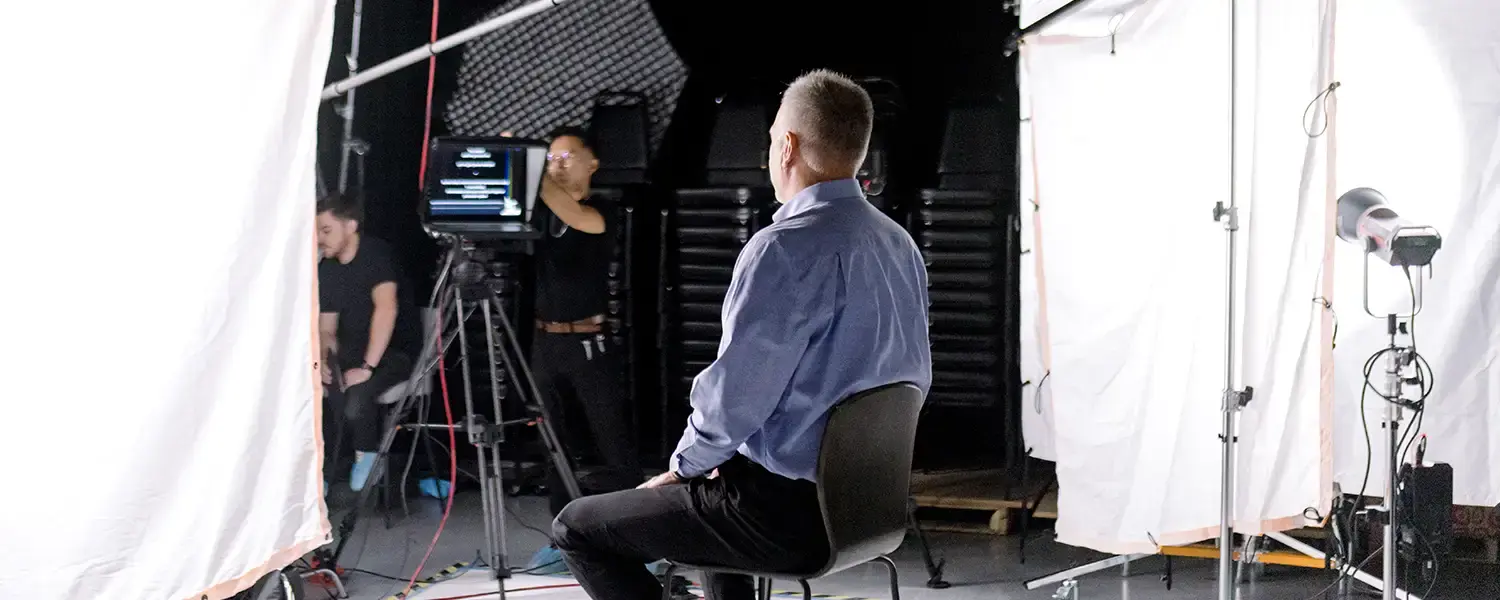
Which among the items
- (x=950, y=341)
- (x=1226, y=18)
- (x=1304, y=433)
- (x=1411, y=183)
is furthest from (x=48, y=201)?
(x=950, y=341)

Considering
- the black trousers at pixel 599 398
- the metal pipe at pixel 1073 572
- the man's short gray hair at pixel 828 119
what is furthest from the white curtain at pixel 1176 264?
the black trousers at pixel 599 398

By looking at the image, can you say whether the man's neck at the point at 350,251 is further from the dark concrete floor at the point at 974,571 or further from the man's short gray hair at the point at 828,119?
the man's short gray hair at the point at 828,119

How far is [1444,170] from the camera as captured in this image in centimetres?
335

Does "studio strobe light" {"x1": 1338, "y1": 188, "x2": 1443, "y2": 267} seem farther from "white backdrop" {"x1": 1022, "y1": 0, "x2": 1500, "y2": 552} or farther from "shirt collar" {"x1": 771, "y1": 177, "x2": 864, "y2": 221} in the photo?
"shirt collar" {"x1": 771, "y1": 177, "x2": 864, "y2": 221}

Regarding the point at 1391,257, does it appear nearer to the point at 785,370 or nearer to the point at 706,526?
the point at 785,370

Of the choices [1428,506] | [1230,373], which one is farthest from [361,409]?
[1428,506]

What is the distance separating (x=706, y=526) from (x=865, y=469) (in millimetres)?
296

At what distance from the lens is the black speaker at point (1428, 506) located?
324 cm

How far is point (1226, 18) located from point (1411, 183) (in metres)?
0.80

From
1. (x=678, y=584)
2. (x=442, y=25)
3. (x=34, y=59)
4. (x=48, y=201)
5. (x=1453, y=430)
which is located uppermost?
(x=442, y=25)

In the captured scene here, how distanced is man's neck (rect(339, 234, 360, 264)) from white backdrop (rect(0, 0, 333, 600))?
2528 millimetres

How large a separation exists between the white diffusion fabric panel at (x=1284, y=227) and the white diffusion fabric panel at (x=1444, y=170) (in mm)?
374

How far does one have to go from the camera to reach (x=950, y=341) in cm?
518

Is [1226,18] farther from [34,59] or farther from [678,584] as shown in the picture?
[34,59]
